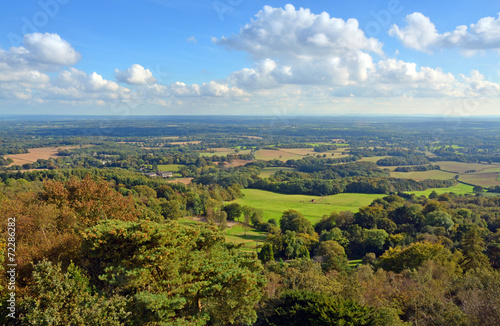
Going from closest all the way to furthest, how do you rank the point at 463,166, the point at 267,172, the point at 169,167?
the point at 463,166, the point at 267,172, the point at 169,167

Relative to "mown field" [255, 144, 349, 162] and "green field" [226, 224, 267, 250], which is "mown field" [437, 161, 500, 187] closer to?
"mown field" [255, 144, 349, 162]

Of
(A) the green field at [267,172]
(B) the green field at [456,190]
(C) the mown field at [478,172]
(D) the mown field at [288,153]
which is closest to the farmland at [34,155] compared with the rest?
(A) the green field at [267,172]

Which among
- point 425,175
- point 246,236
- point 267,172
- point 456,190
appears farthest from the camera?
point 267,172

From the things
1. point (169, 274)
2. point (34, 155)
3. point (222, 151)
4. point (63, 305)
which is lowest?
point (222, 151)

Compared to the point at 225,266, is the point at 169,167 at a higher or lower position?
lower

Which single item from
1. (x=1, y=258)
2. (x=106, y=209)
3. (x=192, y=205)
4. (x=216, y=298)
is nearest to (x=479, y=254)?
(x=216, y=298)

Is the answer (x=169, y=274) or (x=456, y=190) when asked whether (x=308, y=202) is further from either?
(x=169, y=274)

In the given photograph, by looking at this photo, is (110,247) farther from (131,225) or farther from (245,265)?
(245,265)

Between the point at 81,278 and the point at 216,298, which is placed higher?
the point at 81,278

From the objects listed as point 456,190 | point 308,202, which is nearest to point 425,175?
point 456,190

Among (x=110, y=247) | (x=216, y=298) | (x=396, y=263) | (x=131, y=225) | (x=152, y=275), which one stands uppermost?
(x=131, y=225)
